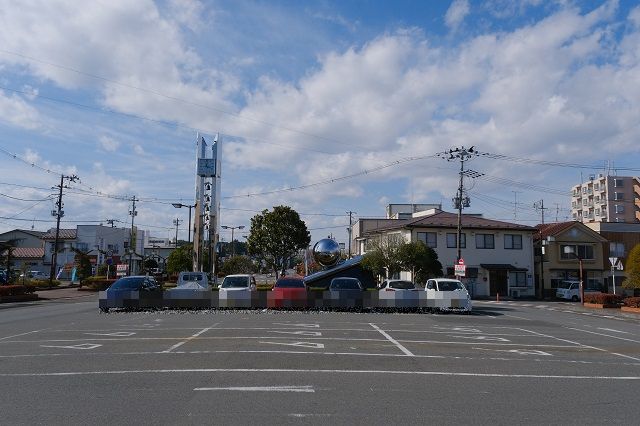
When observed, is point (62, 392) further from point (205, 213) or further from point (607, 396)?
point (205, 213)

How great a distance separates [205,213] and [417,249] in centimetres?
1676

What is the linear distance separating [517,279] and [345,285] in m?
31.1

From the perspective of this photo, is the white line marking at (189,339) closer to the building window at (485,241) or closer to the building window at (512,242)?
the building window at (485,241)

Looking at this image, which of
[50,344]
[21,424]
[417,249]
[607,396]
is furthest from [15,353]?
[417,249]

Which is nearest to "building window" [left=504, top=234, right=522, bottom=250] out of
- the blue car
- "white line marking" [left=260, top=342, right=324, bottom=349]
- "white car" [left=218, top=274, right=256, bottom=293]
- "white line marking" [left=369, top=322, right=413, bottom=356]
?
"white car" [left=218, top=274, right=256, bottom=293]

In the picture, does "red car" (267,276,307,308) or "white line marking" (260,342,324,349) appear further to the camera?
"red car" (267,276,307,308)

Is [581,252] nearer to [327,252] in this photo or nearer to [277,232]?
[327,252]

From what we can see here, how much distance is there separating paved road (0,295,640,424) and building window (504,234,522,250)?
36.0m

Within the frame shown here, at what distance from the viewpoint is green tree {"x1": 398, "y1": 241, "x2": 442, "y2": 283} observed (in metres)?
39.6

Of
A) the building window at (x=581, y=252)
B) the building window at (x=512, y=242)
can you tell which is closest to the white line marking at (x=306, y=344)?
the building window at (x=512, y=242)

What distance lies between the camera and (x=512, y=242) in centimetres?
5312

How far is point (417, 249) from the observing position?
39.9m

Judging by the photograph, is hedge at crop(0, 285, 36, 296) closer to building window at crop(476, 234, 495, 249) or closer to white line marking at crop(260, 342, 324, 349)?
Result: white line marking at crop(260, 342, 324, 349)

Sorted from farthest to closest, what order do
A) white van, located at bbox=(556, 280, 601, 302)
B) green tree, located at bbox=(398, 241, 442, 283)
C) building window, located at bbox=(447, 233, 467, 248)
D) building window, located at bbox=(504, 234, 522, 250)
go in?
building window, located at bbox=(504, 234, 522, 250)
building window, located at bbox=(447, 233, 467, 248)
white van, located at bbox=(556, 280, 601, 302)
green tree, located at bbox=(398, 241, 442, 283)
